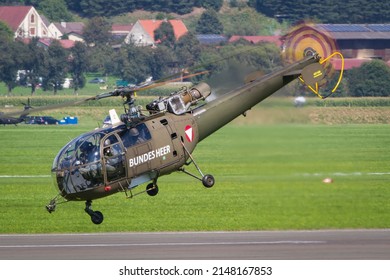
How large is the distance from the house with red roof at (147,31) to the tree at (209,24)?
5.78ft

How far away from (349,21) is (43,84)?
27062 mm

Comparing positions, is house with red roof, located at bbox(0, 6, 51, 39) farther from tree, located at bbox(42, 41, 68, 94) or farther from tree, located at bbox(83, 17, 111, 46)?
tree, located at bbox(42, 41, 68, 94)

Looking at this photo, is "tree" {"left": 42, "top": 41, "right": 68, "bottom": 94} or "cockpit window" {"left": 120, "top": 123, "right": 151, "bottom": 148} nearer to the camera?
"cockpit window" {"left": 120, "top": 123, "right": 151, "bottom": 148}

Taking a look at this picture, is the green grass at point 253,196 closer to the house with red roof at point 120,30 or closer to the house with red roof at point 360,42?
the house with red roof at point 360,42

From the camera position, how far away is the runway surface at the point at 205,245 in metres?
33.3

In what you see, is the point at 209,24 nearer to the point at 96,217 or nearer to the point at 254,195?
the point at 254,195

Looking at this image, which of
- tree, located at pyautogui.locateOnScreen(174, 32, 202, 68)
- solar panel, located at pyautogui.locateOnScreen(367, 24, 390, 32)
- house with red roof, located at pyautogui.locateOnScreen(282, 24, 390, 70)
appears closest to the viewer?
house with red roof, located at pyautogui.locateOnScreen(282, 24, 390, 70)

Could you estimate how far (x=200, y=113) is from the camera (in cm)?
3422

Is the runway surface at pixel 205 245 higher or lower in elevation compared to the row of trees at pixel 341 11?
higher

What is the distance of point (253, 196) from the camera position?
49.7m

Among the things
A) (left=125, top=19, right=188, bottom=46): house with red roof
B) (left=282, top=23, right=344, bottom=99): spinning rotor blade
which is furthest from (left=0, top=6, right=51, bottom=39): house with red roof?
(left=282, top=23, right=344, bottom=99): spinning rotor blade

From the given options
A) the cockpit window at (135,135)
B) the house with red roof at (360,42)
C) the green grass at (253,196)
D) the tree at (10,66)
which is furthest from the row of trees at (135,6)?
the cockpit window at (135,135)

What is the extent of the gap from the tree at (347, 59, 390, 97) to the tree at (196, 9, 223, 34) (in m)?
40.4

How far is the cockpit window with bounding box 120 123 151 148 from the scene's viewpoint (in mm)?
32062
